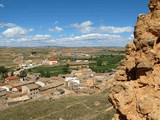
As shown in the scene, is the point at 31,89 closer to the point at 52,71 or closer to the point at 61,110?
the point at 61,110

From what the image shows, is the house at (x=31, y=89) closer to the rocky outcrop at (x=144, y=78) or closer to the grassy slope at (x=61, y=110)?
the grassy slope at (x=61, y=110)

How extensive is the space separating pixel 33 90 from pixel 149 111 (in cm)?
6943

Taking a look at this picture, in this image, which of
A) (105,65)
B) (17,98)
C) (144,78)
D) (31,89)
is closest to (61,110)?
(17,98)

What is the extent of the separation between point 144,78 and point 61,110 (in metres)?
36.0

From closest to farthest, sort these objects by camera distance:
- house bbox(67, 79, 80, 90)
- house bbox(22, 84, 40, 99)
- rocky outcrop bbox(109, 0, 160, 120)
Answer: rocky outcrop bbox(109, 0, 160, 120), house bbox(22, 84, 40, 99), house bbox(67, 79, 80, 90)

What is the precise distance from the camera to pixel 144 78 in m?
11.1

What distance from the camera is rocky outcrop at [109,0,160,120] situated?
10086 millimetres

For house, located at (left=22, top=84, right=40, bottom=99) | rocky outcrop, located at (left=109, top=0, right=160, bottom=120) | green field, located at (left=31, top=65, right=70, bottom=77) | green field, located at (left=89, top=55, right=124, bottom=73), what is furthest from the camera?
green field, located at (left=89, top=55, right=124, bottom=73)

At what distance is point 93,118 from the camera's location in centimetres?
3816

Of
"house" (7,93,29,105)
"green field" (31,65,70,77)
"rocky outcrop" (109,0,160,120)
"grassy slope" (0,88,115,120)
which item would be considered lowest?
"green field" (31,65,70,77)

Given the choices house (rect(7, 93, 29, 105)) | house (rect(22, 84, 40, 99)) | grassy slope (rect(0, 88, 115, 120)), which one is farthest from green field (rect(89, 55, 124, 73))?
grassy slope (rect(0, 88, 115, 120))

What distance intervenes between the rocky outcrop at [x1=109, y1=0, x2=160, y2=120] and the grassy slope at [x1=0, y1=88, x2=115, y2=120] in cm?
2628

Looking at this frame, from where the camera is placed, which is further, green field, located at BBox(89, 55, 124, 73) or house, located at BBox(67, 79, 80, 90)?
green field, located at BBox(89, 55, 124, 73)

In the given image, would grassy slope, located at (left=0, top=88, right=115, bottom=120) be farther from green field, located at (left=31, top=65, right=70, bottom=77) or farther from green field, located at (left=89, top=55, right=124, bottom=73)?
green field, located at (left=31, top=65, right=70, bottom=77)
